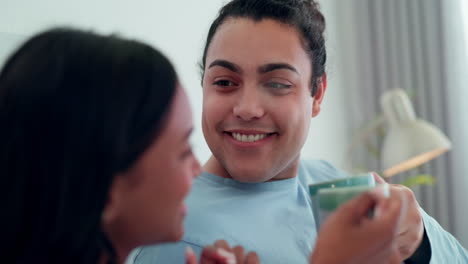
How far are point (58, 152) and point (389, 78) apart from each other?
254cm

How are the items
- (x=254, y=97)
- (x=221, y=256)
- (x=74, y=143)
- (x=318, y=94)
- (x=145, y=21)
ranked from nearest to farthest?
(x=74, y=143) < (x=221, y=256) < (x=254, y=97) < (x=318, y=94) < (x=145, y=21)

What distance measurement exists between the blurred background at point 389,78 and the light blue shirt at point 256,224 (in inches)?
28.8

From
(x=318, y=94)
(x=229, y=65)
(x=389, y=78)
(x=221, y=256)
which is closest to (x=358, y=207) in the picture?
(x=221, y=256)

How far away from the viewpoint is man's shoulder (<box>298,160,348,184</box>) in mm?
1200

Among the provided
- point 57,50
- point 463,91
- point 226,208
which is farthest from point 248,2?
point 463,91

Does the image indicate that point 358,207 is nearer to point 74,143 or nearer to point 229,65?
point 74,143

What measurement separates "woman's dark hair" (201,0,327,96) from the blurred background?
28.0 inches

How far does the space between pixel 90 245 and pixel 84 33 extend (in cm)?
25

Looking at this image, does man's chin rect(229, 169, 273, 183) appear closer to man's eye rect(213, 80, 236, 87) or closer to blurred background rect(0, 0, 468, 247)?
man's eye rect(213, 80, 236, 87)

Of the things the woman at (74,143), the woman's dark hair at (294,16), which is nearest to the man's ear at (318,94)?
the woman's dark hair at (294,16)

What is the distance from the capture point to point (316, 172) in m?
1.24

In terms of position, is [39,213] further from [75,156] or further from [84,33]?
[84,33]

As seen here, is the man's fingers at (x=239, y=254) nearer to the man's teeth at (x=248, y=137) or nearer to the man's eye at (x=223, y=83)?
the man's teeth at (x=248, y=137)

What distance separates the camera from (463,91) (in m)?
2.49
